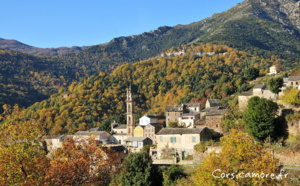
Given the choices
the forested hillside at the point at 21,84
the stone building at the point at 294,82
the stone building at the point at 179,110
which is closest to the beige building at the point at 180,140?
the stone building at the point at 294,82

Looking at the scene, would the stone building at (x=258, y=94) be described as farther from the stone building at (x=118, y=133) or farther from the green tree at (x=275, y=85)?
the stone building at (x=118, y=133)

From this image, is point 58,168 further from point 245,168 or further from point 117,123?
point 117,123

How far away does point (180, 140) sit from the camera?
136ft

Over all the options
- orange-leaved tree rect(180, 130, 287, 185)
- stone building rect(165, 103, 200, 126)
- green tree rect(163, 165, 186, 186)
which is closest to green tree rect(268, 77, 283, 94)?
stone building rect(165, 103, 200, 126)

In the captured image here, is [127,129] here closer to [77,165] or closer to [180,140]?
[180,140]

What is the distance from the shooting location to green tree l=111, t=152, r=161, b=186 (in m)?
32.8

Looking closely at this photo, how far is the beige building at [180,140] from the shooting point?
40.3 m

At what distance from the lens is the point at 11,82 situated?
154625 millimetres

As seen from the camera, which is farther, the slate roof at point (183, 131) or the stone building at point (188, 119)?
the stone building at point (188, 119)

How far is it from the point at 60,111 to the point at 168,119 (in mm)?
53019

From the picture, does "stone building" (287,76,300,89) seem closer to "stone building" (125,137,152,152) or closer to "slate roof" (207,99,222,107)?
"slate roof" (207,99,222,107)

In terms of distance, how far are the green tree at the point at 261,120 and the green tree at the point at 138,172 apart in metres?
11.7

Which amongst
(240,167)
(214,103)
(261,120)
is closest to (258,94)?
(214,103)

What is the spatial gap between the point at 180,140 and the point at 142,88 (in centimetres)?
8119
